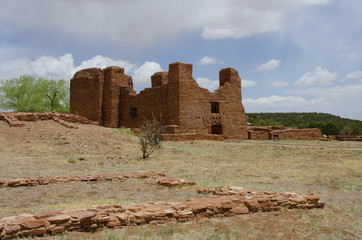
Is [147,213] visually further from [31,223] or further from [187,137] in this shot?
[187,137]

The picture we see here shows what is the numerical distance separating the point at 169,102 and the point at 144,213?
19.2 m

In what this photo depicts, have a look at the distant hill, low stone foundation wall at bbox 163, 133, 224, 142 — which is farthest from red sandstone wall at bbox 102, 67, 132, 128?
the distant hill

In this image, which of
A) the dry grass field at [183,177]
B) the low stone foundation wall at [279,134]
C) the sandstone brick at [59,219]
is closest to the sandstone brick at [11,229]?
the sandstone brick at [59,219]

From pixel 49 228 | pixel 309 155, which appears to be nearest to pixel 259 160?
pixel 309 155

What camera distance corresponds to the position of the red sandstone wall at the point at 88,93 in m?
26.7

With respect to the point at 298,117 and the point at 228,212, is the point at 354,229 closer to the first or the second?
the point at 228,212

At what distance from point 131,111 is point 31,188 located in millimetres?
19405

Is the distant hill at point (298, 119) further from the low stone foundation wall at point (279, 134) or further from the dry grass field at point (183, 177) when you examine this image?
the dry grass field at point (183, 177)

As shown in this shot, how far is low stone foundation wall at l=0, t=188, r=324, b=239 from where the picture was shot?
383 cm

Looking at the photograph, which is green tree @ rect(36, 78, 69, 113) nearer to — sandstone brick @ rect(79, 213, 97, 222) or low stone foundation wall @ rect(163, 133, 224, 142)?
low stone foundation wall @ rect(163, 133, 224, 142)

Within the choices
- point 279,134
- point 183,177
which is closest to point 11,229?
point 183,177

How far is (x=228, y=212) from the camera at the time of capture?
5.18 meters

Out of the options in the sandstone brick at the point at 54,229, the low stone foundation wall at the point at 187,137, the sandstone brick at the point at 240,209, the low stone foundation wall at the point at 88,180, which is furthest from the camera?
the low stone foundation wall at the point at 187,137

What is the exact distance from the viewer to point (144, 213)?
4.55m
